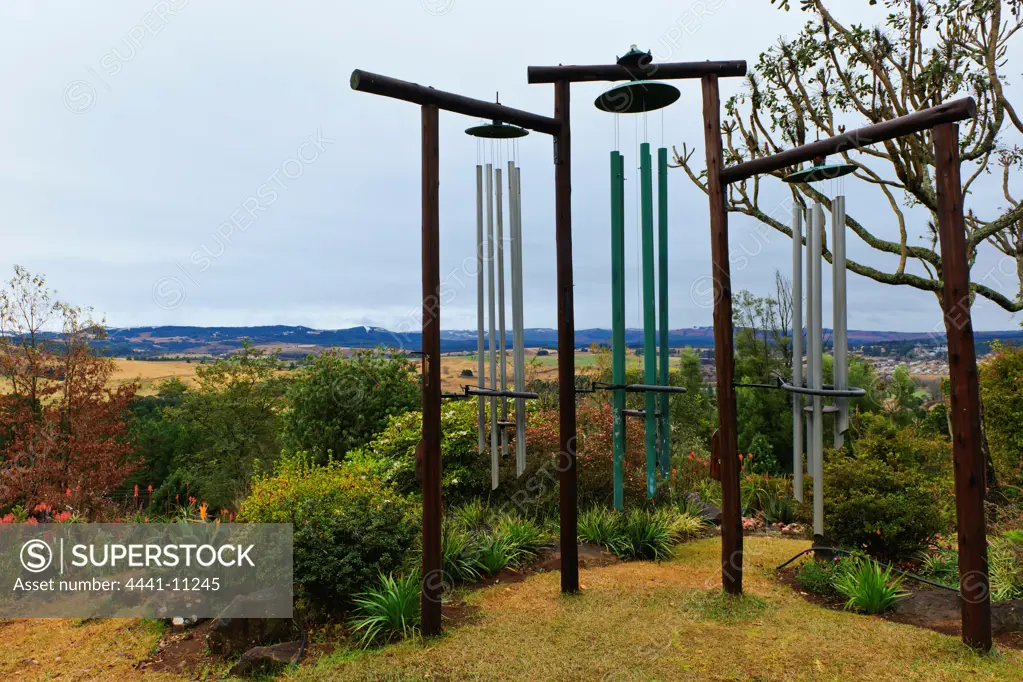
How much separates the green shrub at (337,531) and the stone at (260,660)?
63 cm

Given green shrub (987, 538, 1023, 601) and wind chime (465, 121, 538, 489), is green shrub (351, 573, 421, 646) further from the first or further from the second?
green shrub (987, 538, 1023, 601)

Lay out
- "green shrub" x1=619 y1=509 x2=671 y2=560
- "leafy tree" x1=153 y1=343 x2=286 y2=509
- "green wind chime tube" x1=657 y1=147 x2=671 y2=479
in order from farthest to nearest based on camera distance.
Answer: "leafy tree" x1=153 y1=343 x2=286 y2=509 < "green shrub" x1=619 y1=509 x2=671 y2=560 < "green wind chime tube" x1=657 y1=147 x2=671 y2=479

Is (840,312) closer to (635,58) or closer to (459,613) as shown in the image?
(635,58)

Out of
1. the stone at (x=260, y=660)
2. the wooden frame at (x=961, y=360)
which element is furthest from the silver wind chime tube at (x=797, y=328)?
the stone at (x=260, y=660)

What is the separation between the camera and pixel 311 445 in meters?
11.5

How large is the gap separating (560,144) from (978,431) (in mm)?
3922

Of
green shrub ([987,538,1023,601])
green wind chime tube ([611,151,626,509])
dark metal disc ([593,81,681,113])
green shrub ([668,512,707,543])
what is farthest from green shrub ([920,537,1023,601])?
dark metal disc ([593,81,681,113])

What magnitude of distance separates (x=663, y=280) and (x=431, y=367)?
7.15ft

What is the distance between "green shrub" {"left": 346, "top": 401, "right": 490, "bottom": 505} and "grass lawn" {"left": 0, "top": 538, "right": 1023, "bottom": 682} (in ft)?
7.71

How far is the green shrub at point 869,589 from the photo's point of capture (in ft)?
18.9

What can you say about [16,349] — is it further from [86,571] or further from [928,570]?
[928,570]

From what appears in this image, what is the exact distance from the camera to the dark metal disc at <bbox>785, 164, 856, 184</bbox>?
16.8ft

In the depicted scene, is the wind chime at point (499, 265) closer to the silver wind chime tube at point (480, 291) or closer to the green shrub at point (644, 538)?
the silver wind chime tube at point (480, 291)

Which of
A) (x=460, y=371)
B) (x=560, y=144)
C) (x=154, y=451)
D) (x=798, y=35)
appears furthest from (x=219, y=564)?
(x=798, y=35)
